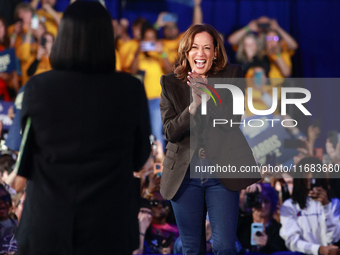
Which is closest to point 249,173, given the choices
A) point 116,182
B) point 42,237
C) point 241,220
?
point 116,182

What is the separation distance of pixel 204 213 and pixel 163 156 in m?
2.05

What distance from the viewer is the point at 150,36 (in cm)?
447

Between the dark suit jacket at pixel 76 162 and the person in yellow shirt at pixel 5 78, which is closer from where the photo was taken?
the dark suit jacket at pixel 76 162

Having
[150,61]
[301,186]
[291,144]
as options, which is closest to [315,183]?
[301,186]

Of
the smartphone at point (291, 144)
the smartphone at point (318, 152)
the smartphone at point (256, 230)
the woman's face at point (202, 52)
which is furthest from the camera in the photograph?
the smartphone at point (291, 144)

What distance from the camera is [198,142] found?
6.09ft

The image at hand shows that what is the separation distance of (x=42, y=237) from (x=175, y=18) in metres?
3.60

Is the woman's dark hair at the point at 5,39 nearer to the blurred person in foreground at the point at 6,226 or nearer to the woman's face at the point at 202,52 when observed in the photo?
the blurred person in foreground at the point at 6,226

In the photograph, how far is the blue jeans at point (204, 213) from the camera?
1.78 m

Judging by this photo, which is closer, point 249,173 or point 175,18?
point 249,173

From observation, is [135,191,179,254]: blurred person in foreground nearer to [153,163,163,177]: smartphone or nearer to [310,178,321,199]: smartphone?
[153,163,163,177]: smartphone

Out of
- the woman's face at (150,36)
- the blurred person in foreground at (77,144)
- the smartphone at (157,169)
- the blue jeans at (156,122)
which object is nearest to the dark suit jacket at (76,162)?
the blurred person in foreground at (77,144)

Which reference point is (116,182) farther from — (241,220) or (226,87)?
(241,220)

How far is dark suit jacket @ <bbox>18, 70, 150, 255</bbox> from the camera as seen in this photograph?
1290 mm
